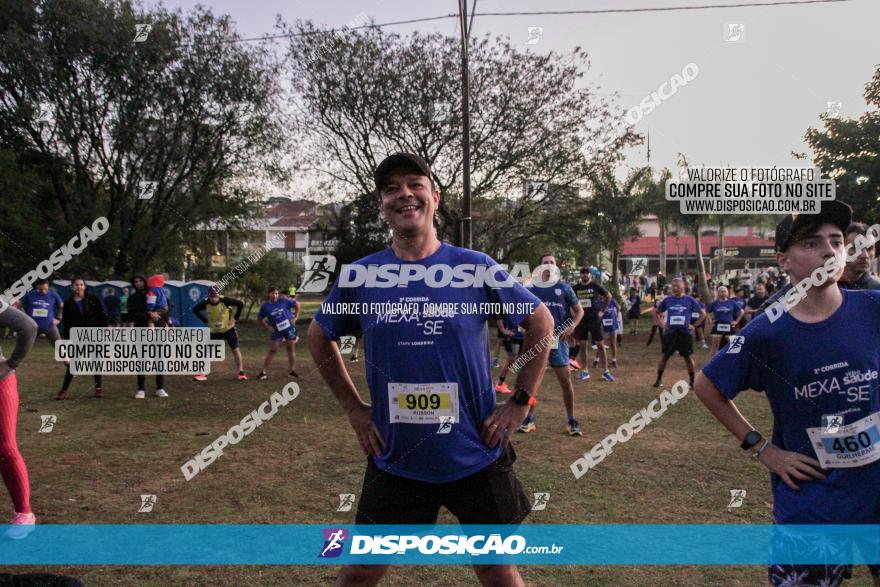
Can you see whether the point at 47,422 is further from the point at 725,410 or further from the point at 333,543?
the point at 725,410

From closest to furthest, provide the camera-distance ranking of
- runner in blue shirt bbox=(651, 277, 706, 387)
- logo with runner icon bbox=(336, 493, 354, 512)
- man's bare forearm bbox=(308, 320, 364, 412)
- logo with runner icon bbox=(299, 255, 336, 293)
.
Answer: man's bare forearm bbox=(308, 320, 364, 412), logo with runner icon bbox=(336, 493, 354, 512), runner in blue shirt bbox=(651, 277, 706, 387), logo with runner icon bbox=(299, 255, 336, 293)

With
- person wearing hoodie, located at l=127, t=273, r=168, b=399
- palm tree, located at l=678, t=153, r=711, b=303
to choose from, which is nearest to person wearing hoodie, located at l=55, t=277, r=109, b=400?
person wearing hoodie, located at l=127, t=273, r=168, b=399

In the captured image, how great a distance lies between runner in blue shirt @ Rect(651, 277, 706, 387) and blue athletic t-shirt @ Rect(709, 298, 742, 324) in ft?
6.33

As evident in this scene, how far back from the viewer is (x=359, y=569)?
259 centimetres

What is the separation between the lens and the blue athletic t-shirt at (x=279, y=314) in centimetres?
1333

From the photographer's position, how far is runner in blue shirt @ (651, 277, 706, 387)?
37.2ft

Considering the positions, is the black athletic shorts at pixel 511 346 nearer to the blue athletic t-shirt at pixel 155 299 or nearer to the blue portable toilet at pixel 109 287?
the blue athletic t-shirt at pixel 155 299

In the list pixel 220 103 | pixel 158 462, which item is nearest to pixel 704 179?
pixel 158 462

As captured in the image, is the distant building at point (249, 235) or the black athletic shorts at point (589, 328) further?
the distant building at point (249, 235)

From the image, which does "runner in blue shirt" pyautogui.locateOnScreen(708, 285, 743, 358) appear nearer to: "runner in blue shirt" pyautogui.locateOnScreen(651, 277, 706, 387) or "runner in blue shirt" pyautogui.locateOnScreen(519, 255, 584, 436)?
"runner in blue shirt" pyautogui.locateOnScreen(651, 277, 706, 387)

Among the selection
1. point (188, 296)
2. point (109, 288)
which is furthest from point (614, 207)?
point (109, 288)

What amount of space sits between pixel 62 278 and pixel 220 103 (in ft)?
Result: 31.4

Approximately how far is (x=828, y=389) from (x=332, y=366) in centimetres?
204

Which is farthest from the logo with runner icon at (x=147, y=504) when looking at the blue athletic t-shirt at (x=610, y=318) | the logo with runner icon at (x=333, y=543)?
the blue athletic t-shirt at (x=610, y=318)
